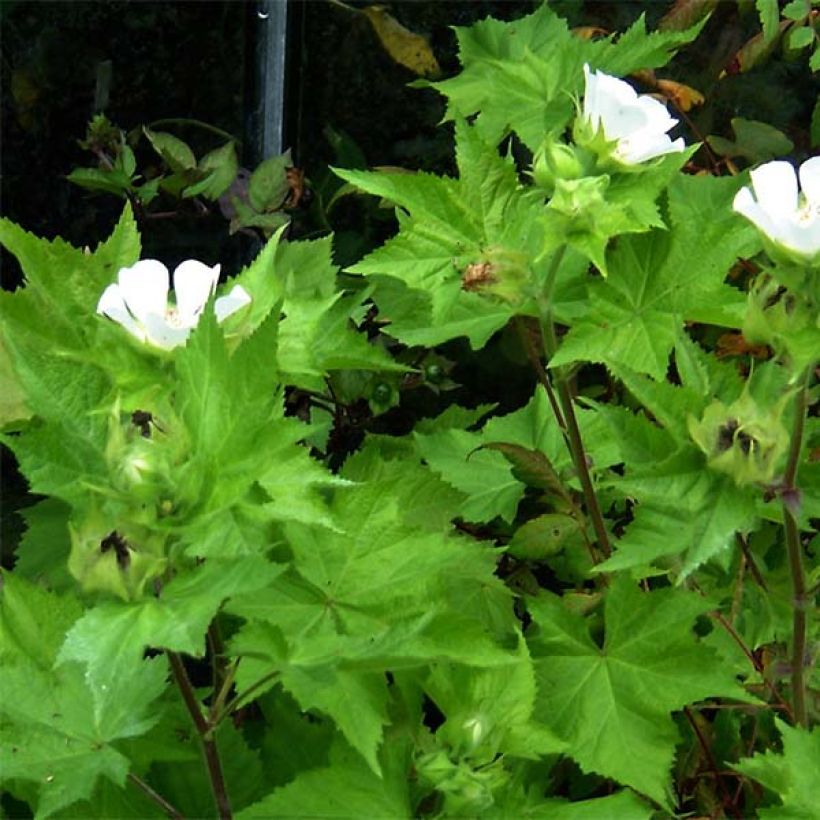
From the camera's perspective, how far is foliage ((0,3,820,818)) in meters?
0.74

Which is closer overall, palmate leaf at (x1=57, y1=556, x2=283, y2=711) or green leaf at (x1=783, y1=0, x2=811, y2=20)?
palmate leaf at (x1=57, y1=556, x2=283, y2=711)

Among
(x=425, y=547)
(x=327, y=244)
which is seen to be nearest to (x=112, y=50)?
(x=327, y=244)

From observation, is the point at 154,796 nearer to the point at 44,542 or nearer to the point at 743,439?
the point at 44,542

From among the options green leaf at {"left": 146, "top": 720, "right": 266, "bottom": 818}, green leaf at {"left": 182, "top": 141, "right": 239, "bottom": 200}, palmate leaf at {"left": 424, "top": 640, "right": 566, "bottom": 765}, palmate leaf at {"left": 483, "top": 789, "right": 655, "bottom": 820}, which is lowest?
green leaf at {"left": 146, "top": 720, "right": 266, "bottom": 818}

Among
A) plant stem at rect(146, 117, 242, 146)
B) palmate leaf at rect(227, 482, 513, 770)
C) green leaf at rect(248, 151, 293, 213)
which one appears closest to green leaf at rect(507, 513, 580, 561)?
palmate leaf at rect(227, 482, 513, 770)

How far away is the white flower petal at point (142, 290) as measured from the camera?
810mm

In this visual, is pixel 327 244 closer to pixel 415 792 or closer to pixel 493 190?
pixel 493 190

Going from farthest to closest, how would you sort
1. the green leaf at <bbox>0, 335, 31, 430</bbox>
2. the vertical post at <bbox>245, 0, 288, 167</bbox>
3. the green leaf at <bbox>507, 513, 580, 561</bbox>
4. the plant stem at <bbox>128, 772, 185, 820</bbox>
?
the vertical post at <bbox>245, 0, 288, 167</bbox>, the green leaf at <bbox>507, 513, 580, 561</bbox>, the green leaf at <bbox>0, 335, 31, 430</bbox>, the plant stem at <bbox>128, 772, 185, 820</bbox>

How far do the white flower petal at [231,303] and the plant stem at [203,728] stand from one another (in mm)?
223

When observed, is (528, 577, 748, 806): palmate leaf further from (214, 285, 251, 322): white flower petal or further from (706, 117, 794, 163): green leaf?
(706, 117, 794, 163): green leaf

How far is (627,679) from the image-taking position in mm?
967

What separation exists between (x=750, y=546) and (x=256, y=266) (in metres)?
0.57

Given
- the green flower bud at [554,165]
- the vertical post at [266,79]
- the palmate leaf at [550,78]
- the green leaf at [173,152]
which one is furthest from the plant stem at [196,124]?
the green flower bud at [554,165]

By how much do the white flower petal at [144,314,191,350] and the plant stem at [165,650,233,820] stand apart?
0.20m
